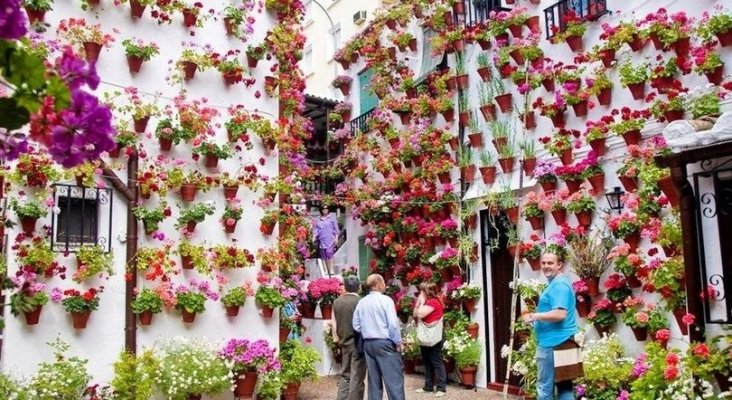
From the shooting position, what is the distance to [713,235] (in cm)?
677

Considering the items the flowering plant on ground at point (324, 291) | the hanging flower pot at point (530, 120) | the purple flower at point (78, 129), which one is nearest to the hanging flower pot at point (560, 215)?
the hanging flower pot at point (530, 120)

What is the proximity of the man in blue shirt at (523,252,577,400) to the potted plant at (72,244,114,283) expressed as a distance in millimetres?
4961

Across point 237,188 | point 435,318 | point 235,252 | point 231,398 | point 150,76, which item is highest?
point 150,76

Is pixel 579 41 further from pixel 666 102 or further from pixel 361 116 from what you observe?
pixel 361 116

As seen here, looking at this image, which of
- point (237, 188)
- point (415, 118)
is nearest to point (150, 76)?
point (237, 188)

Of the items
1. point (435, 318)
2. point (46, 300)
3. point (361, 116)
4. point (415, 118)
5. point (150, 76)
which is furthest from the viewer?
point (361, 116)

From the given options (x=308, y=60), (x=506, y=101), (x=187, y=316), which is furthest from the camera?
(x=308, y=60)

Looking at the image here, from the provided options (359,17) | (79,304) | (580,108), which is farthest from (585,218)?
(359,17)

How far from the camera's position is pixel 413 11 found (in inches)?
519

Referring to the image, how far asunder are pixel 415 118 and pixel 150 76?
5.17m

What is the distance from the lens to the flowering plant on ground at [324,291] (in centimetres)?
1209

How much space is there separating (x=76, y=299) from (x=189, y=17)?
158 inches

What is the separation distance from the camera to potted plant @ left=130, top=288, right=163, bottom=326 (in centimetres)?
859

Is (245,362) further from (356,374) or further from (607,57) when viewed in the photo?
(607,57)
